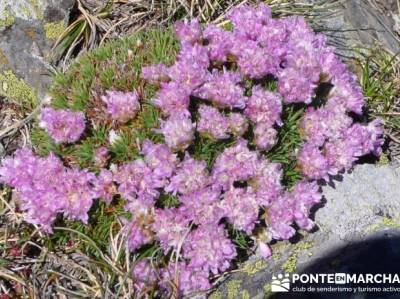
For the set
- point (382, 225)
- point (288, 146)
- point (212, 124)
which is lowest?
point (382, 225)

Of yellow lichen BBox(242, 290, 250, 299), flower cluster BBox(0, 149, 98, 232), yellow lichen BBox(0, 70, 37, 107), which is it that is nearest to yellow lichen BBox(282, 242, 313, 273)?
yellow lichen BBox(242, 290, 250, 299)

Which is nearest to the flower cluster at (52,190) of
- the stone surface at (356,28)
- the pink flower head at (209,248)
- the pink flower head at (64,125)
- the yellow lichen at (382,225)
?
the pink flower head at (64,125)

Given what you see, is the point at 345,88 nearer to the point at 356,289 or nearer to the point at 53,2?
the point at 356,289

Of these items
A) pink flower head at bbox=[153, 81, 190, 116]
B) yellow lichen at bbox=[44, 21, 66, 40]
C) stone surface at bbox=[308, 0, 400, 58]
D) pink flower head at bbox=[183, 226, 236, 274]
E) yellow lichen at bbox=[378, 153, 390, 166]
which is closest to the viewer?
pink flower head at bbox=[183, 226, 236, 274]

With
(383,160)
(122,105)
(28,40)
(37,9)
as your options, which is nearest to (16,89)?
(28,40)

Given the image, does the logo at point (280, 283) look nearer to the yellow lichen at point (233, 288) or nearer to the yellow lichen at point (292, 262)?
the yellow lichen at point (292, 262)

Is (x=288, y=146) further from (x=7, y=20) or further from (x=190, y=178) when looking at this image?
(x=7, y=20)

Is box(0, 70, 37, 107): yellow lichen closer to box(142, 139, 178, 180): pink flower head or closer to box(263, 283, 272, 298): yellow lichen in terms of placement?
box(142, 139, 178, 180): pink flower head
